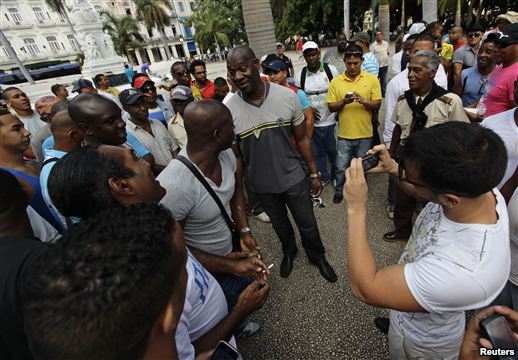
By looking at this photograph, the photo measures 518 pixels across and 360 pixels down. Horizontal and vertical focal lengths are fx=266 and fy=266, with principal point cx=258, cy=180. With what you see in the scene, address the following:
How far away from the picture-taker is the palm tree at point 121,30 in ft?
108

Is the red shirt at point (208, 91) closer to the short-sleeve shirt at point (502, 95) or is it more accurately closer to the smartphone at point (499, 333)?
the short-sleeve shirt at point (502, 95)

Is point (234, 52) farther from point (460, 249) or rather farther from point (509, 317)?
point (509, 317)

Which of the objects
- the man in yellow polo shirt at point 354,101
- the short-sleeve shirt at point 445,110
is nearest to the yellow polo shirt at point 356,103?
the man in yellow polo shirt at point 354,101

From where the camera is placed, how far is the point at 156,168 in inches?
125

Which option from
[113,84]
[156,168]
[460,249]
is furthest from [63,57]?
[460,249]

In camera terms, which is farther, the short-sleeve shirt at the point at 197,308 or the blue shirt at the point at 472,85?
the blue shirt at the point at 472,85

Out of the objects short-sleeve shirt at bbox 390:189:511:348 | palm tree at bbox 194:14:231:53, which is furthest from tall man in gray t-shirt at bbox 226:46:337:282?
palm tree at bbox 194:14:231:53

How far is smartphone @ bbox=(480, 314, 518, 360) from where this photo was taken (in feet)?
3.21

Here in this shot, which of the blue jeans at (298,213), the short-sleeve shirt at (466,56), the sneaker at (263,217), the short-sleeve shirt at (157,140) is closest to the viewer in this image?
the blue jeans at (298,213)

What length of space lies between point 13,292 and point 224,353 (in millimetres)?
886

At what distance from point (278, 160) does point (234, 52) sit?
102 centimetres

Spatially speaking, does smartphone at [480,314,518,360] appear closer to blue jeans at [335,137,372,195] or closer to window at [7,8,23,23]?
blue jeans at [335,137,372,195]

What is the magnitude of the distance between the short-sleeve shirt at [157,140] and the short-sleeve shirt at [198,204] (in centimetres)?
155

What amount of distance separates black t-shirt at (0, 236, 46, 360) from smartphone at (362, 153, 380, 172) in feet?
5.63
